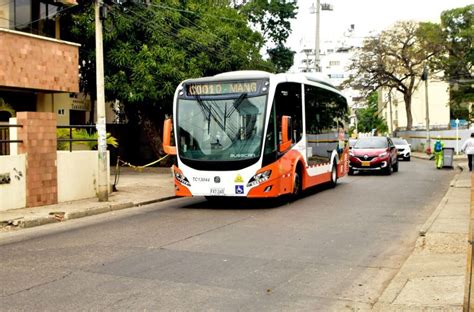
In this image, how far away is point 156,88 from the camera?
22.5m

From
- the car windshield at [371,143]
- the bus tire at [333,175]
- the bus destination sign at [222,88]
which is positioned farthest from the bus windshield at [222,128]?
the car windshield at [371,143]

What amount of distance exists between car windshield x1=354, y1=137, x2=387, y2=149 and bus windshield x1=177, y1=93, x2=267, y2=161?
12.8m

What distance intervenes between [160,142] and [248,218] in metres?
15.7

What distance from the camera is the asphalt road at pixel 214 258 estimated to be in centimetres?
602

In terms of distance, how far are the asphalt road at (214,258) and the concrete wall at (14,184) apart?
1.96 m

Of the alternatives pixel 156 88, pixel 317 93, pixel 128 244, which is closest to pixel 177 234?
pixel 128 244

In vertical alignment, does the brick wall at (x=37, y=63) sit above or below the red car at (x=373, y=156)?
above

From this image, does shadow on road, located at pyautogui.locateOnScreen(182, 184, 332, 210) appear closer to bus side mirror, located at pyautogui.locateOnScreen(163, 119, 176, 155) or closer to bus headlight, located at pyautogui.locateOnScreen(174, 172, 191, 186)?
bus headlight, located at pyautogui.locateOnScreen(174, 172, 191, 186)

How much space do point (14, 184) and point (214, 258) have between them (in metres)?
6.99

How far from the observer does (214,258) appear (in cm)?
799

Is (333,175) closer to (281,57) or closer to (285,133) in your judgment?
(285,133)

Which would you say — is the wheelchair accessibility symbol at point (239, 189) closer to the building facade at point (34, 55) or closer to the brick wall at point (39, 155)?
the brick wall at point (39, 155)

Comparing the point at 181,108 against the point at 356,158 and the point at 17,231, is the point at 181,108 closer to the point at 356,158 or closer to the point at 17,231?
the point at 17,231

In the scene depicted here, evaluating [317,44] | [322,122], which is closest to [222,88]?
[322,122]
